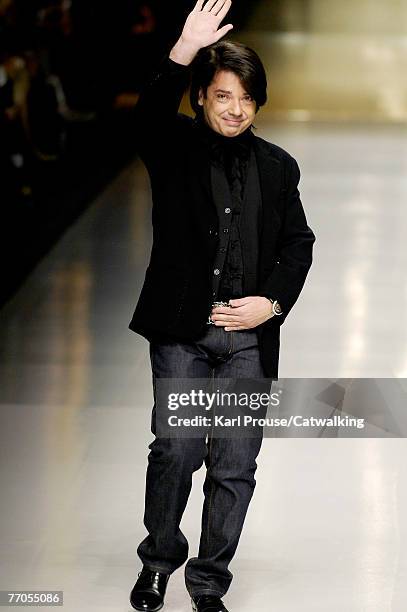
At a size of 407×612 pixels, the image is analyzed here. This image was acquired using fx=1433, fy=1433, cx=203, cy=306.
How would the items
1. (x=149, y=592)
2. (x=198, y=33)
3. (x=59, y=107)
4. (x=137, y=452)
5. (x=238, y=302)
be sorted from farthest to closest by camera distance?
1. (x=59, y=107)
2. (x=137, y=452)
3. (x=149, y=592)
4. (x=238, y=302)
5. (x=198, y=33)

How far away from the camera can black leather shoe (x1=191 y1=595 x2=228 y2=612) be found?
9.64 feet

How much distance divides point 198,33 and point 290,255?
0.49 meters

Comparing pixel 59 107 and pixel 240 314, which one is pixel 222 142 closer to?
pixel 240 314

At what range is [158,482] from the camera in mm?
2949

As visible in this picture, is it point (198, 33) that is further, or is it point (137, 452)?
point (137, 452)

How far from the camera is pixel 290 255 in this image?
9.66ft

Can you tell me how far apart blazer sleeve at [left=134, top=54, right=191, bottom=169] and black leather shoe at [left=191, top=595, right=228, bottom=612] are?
896mm

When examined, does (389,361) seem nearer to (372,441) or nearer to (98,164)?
(372,441)

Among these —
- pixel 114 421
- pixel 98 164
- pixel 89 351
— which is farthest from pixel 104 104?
pixel 114 421

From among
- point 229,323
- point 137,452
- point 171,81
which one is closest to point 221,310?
point 229,323

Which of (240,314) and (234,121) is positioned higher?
(234,121)

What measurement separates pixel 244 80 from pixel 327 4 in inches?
557

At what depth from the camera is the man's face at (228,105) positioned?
2803 mm

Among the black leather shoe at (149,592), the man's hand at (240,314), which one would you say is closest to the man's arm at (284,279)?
the man's hand at (240,314)
